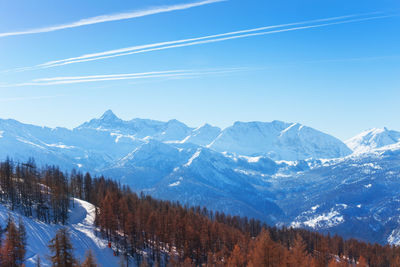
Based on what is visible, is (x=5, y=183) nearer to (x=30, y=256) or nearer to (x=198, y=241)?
(x=30, y=256)

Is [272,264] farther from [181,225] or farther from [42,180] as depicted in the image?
[42,180]

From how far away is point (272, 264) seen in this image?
70.8 m

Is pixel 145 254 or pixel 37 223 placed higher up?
pixel 37 223

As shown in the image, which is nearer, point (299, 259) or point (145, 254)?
point (299, 259)

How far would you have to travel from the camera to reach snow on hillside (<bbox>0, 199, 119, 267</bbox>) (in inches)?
3976

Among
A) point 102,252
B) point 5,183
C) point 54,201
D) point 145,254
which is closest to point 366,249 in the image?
point 145,254

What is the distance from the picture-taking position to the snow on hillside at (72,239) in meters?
101

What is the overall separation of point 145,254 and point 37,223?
3543 centimetres

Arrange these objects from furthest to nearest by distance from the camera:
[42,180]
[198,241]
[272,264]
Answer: [42,180] → [198,241] → [272,264]

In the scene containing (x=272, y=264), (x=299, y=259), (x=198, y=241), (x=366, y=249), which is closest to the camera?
(x=272, y=264)

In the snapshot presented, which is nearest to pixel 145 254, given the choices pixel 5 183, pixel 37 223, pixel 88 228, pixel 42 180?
pixel 88 228

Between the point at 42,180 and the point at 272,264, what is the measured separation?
127099 millimetres

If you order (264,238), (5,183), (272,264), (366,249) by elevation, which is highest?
(5,183)

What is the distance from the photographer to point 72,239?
11588 centimetres
